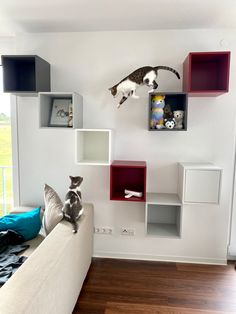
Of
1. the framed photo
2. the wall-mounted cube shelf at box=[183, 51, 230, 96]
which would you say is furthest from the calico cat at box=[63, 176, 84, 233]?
the wall-mounted cube shelf at box=[183, 51, 230, 96]

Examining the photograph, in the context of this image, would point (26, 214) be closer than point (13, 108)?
Yes

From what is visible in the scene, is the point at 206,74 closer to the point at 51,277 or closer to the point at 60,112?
the point at 60,112

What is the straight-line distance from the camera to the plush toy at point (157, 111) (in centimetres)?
214

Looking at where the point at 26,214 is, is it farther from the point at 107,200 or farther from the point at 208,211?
the point at 208,211

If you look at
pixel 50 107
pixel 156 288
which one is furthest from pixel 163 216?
pixel 50 107

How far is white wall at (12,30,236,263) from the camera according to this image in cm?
229

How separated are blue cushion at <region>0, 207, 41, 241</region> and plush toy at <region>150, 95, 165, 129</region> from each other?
1.38 m

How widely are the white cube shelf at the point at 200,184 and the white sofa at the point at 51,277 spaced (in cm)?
97

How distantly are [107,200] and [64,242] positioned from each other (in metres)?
0.97

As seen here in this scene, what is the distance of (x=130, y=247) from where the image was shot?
2498mm

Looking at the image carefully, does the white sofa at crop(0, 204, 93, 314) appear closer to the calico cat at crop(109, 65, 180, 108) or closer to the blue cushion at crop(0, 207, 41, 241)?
the blue cushion at crop(0, 207, 41, 241)

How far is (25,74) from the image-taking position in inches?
93.1

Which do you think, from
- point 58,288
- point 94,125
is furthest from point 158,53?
point 58,288

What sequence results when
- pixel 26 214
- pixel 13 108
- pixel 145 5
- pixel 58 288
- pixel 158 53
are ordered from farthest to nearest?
pixel 13 108
pixel 158 53
pixel 26 214
pixel 145 5
pixel 58 288
